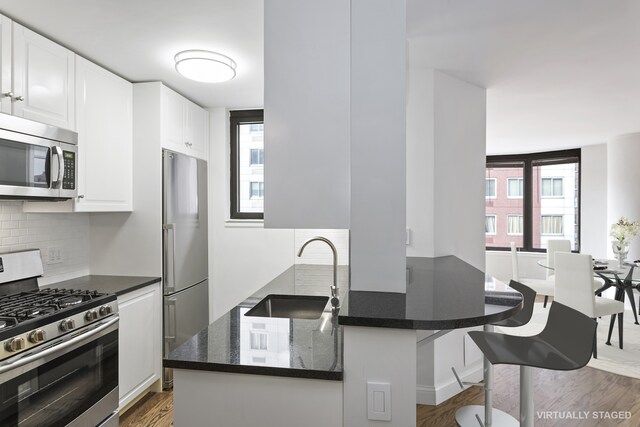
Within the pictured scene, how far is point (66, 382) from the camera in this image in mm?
1965

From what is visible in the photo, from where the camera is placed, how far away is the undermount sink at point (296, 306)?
7.35ft

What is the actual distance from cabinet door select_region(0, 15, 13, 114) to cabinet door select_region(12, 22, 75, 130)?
27 millimetres

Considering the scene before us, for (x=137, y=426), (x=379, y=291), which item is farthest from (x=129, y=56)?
(x=137, y=426)

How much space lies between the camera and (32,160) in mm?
2059

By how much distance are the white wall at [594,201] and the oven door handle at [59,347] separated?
6650 mm

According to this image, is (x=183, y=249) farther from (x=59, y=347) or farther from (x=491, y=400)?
(x=491, y=400)

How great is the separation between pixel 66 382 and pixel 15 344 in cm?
43

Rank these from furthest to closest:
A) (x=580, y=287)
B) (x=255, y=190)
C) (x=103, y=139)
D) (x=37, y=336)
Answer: (x=255, y=190), (x=580, y=287), (x=103, y=139), (x=37, y=336)

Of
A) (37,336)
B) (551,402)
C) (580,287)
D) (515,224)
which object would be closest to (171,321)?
(37,336)

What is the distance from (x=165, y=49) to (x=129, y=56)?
0.29 m

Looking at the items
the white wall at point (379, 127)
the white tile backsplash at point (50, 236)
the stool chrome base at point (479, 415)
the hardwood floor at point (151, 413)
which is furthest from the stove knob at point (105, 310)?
the stool chrome base at point (479, 415)

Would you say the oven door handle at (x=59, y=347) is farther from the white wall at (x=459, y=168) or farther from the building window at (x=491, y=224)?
the building window at (x=491, y=224)

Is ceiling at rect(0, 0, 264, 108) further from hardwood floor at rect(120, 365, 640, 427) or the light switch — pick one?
hardwood floor at rect(120, 365, 640, 427)

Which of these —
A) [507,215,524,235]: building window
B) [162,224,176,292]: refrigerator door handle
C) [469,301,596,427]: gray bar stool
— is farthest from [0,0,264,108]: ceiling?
[507,215,524,235]: building window
